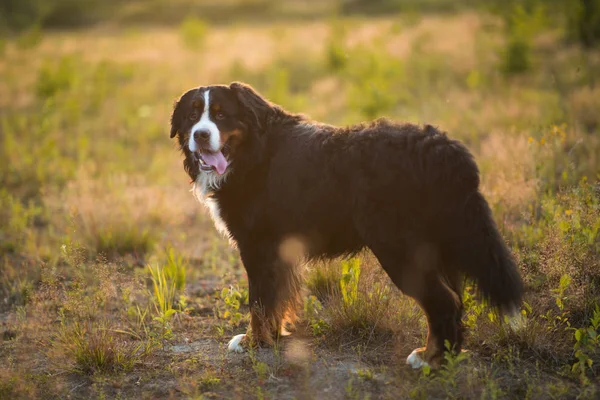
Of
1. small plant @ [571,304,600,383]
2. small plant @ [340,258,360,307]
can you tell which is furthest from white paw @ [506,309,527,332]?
small plant @ [340,258,360,307]

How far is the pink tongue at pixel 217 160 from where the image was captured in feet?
15.1

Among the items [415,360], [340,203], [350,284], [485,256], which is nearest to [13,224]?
[350,284]

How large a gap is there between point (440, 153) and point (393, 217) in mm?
529

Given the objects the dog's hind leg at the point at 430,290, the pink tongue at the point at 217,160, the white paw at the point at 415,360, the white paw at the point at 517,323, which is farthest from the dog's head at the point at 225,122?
the white paw at the point at 517,323

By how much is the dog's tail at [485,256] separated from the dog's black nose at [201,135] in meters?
2.02

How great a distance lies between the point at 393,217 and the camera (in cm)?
381

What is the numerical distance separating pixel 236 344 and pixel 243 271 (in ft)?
5.82

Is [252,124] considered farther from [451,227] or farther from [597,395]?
[597,395]

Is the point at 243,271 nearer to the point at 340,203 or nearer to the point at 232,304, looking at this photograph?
the point at 232,304

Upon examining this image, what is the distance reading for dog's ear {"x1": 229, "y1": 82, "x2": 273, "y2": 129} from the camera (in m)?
4.63

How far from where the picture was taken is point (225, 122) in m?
4.62

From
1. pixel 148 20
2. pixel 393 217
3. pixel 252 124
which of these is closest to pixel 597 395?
pixel 393 217

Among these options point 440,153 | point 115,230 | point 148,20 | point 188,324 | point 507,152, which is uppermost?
point 148,20

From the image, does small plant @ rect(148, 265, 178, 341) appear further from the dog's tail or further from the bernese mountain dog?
the dog's tail
